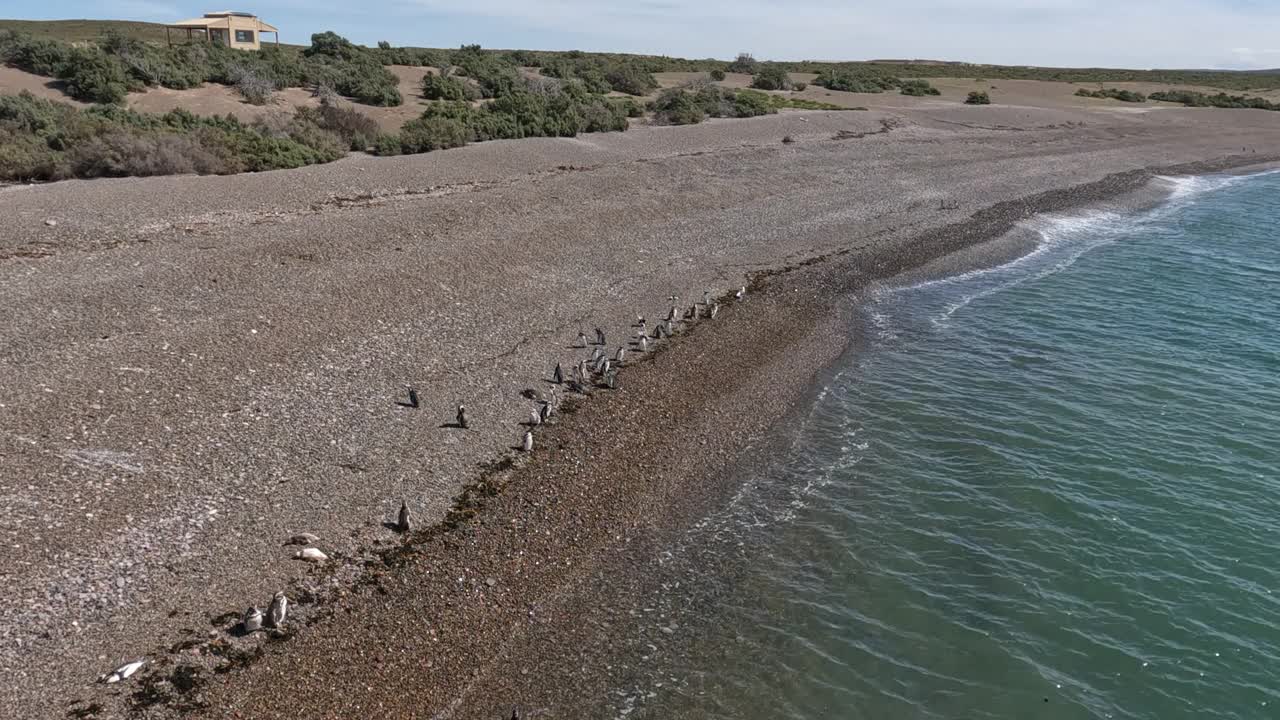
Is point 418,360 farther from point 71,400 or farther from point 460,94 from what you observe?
point 460,94

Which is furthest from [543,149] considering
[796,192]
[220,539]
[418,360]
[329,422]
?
[220,539]

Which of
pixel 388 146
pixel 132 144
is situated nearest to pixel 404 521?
pixel 132 144

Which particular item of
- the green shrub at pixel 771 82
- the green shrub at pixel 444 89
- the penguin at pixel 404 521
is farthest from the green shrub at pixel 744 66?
the penguin at pixel 404 521

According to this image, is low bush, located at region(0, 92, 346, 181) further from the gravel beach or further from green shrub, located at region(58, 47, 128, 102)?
green shrub, located at region(58, 47, 128, 102)

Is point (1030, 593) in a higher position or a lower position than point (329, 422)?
lower

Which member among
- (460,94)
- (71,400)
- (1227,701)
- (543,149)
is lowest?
(1227,701)

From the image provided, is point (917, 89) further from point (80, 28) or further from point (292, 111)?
point (80, 28)

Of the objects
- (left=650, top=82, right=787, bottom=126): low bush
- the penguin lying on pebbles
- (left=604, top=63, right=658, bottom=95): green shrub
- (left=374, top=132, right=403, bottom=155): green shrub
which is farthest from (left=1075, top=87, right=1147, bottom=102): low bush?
the penguin lying on pebbles

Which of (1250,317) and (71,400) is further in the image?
(1250,317)
